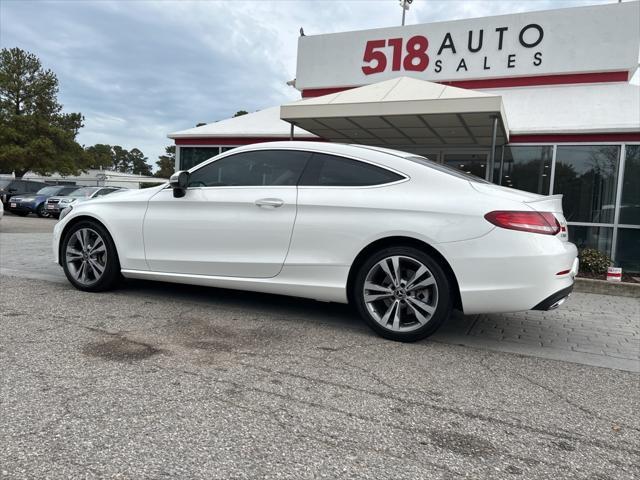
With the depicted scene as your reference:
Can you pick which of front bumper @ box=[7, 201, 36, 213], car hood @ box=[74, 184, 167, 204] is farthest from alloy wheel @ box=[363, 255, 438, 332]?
front bumper @ box=[7, 201, 36, 213]

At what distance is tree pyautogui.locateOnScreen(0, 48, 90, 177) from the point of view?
37.2m

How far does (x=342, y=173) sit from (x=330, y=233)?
0.55 m

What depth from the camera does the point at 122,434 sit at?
7.72ft

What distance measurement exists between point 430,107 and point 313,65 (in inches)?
283

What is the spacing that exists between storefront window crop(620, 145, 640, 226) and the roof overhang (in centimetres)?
221

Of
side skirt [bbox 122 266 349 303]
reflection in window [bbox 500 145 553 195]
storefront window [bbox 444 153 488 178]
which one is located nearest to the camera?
side skirt [bbox 122 266 349 303]

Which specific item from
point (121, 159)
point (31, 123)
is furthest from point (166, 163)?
point (31, 123)

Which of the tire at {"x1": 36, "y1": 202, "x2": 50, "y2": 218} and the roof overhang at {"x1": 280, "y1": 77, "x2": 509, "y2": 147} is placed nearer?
the roof overhang at {"x1": 280, "y1": 77, "x2": 509, "y2": 147}

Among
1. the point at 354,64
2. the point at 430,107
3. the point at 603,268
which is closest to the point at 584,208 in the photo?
the point at 603,268

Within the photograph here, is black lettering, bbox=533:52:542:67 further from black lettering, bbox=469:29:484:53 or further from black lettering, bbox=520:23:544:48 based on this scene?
black lettering, bbox=469:29:484:53

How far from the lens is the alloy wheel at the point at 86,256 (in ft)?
17.0

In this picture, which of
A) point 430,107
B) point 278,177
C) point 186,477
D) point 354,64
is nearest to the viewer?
point 186,477

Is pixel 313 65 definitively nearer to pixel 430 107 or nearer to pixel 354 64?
pixel 354 64

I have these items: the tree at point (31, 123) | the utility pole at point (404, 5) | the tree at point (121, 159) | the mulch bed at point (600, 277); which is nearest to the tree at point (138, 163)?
the tree at point (121, 159)
